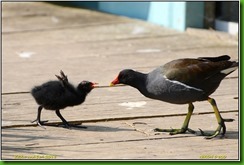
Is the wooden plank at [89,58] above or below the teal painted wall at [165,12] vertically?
below

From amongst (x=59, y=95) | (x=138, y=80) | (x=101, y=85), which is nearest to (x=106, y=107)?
(x=59, y=95)

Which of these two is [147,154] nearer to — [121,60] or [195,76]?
[195,76]

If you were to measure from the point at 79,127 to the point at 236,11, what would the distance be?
4372mm

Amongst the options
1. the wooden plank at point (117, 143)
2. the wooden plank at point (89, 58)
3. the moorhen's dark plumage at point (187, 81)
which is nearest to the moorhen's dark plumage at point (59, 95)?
the wooden plank at point (117, 143)

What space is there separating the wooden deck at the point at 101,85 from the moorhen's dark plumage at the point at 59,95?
207mm

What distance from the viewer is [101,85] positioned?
8102 mm

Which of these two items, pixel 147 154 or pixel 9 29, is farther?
pixel 9 29

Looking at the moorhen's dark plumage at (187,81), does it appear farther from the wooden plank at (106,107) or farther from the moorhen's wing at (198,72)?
the wooden plank at (106,107)

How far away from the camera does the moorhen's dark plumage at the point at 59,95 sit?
6473 mm

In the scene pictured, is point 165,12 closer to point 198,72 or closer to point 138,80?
point 138,80

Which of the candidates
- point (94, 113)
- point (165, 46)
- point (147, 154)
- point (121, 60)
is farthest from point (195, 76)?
point (165, 46)

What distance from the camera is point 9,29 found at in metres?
11.5

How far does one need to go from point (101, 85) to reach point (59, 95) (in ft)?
5.41

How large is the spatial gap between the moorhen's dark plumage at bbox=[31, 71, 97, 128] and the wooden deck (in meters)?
0.21
